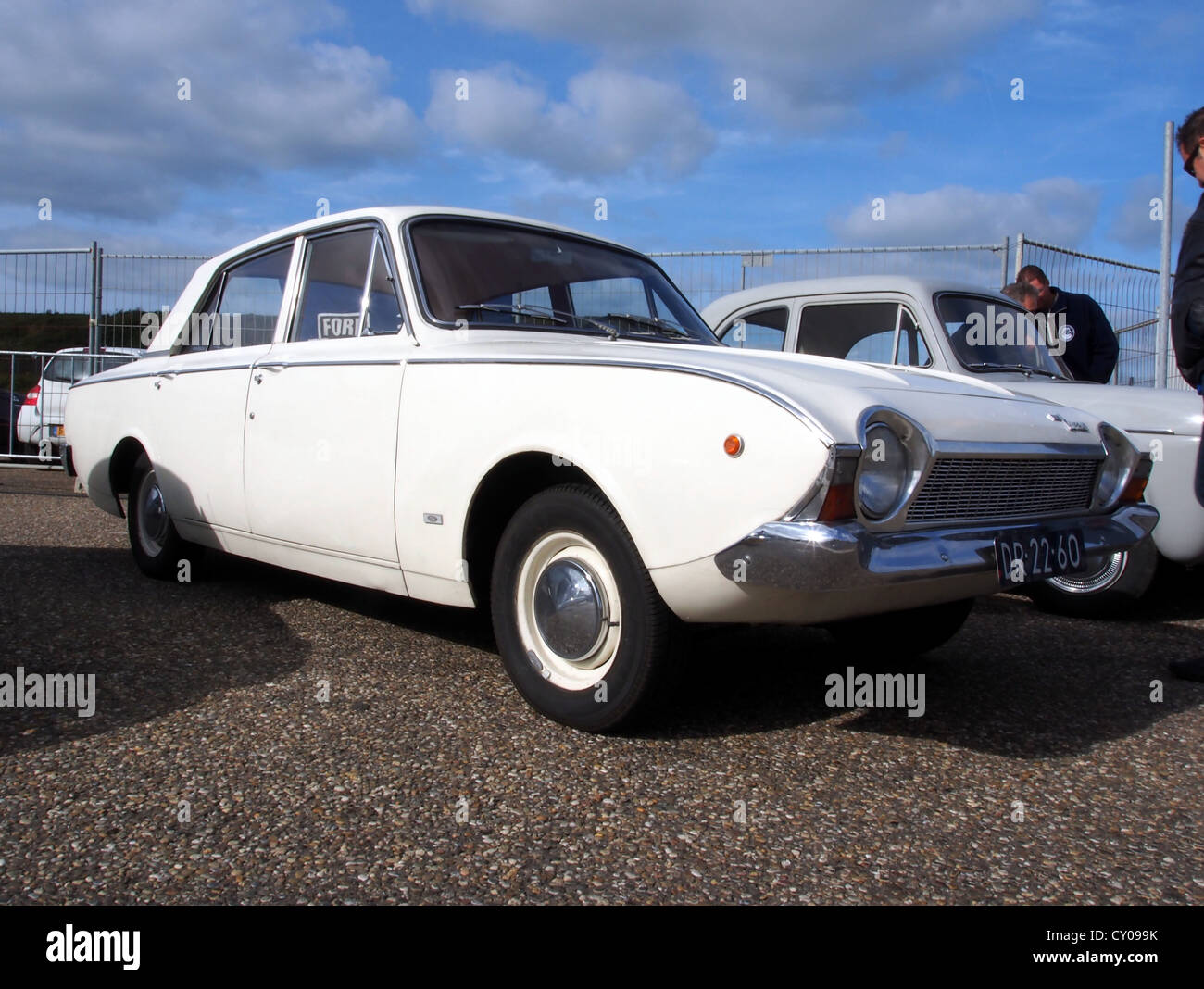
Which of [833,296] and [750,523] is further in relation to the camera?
[833,296]

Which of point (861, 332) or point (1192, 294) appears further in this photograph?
point (861, 332)

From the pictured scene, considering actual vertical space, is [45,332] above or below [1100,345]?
above

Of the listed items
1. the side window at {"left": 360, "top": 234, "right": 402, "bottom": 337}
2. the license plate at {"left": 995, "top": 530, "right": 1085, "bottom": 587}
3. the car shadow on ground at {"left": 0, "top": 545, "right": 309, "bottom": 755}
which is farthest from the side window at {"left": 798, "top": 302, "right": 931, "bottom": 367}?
the car shadow on ground at {"left": 0, "top": 545, "right": 309, "bottom": 755}

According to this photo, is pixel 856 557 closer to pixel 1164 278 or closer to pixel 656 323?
pixel 656 323

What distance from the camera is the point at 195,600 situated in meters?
4.64

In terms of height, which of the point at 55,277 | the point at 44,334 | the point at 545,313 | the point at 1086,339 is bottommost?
the point at 545,313

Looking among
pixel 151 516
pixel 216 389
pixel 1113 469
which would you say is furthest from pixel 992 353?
pixel 151 516

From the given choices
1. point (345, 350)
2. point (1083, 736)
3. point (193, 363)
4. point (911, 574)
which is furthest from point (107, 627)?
point (1083, 736)

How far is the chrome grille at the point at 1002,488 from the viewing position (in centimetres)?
264

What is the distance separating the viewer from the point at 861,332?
5461mm

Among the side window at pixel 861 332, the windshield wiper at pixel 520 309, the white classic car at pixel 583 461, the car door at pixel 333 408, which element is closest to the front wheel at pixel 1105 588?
the side window at pixel 861 332

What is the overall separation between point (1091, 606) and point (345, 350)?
3658mm

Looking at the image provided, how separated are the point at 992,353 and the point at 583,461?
10.6 ft
